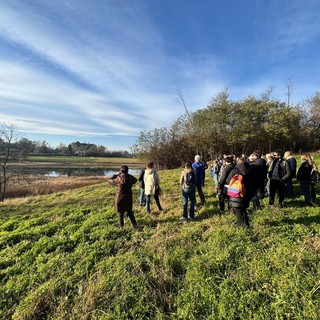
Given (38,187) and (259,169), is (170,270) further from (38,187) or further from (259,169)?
(38,187)

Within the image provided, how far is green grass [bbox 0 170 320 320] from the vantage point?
3.40 meters

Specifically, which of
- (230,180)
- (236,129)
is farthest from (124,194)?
(236,129)

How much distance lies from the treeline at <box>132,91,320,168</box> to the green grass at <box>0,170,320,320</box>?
2378 cm

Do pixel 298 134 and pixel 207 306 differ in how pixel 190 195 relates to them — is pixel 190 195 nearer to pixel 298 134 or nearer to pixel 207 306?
pixel 207 306

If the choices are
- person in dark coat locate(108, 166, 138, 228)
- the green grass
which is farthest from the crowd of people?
the green grass

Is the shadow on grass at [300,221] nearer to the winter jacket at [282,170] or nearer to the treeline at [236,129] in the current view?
the winter jacket at [282,170]

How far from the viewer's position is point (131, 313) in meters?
3.48

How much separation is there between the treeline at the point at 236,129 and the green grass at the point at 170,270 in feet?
78.0

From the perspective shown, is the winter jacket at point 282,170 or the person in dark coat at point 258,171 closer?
the winter jacket at point 282,170

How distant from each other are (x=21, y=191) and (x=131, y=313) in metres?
29.4

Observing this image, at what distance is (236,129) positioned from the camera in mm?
29047

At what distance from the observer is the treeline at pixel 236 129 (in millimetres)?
28953

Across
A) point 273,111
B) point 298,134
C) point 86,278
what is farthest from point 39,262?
point 298,134

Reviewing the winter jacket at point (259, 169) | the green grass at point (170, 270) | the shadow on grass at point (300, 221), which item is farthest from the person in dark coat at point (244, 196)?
the winter jacket at point (259, 169)
